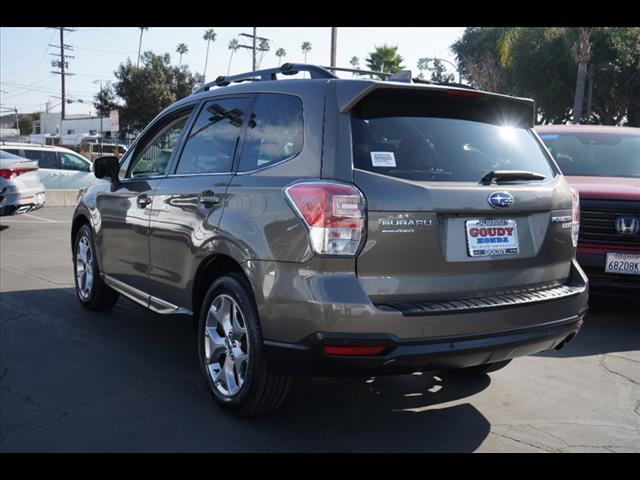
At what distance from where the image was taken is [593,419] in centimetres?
390

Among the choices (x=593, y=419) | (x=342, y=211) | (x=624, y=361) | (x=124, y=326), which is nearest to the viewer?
(x=342, y=211)

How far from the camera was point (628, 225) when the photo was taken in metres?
5.73

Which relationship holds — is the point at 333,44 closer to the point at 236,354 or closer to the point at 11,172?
the point at 11,172

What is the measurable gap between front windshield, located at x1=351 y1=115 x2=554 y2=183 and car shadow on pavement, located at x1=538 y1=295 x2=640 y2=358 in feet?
6.98

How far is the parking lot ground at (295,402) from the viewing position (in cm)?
348

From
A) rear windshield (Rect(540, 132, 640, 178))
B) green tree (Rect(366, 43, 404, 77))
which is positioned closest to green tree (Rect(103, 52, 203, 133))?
green tree (Rect(366, 43, 404, 77))

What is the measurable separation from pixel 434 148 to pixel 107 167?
10.1 feet

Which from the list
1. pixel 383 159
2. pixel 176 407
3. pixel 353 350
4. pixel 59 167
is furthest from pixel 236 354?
pixel 59 167

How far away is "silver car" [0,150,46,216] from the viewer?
11742mm
